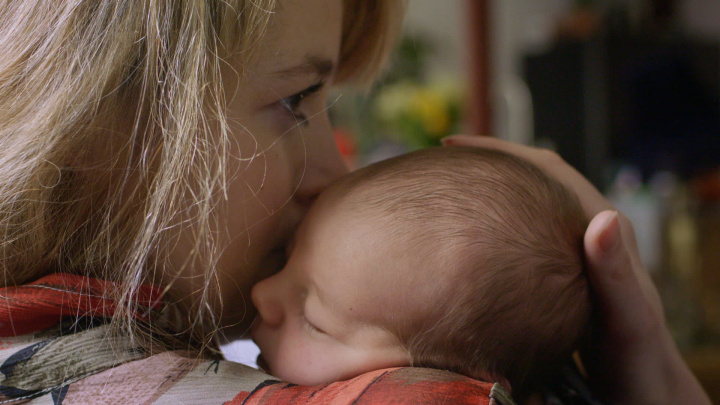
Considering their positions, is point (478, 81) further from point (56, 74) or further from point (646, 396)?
point (56, 74)

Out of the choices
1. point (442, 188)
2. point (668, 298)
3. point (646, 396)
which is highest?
point (442, 188)

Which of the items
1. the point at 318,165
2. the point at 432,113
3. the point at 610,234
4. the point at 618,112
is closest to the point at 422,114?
the point at 432,113

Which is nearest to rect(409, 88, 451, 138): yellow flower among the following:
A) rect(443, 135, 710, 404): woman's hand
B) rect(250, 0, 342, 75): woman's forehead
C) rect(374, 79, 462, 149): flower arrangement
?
rect(374, 79, 462, 149): flower arrangement

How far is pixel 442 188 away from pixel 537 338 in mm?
183

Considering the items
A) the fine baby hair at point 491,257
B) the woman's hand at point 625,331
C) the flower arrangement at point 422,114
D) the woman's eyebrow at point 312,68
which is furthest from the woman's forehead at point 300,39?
the flower arrangement at point 422,114

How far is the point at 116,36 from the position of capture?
0.54m

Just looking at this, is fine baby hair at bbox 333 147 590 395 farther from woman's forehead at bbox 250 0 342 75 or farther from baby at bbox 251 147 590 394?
woman's forehead at bbox 250 0 342 75

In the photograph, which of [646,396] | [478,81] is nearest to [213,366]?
[646,396]

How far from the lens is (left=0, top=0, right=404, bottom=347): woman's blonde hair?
20.9 inches

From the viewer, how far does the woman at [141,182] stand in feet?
1.66

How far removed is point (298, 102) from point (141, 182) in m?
0.21

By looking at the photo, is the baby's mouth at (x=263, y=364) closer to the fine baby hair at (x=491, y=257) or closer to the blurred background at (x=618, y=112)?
the fine baby hair at (x=491, y=257)

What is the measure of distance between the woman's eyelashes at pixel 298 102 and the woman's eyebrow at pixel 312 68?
0.06 ft

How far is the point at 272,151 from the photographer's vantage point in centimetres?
67
